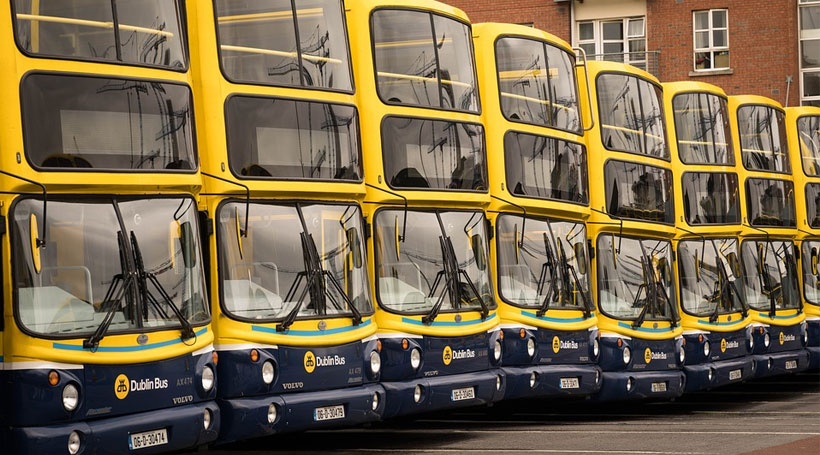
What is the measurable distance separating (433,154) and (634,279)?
17.6ft

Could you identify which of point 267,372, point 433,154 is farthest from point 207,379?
point 433,154

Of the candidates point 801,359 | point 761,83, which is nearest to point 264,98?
point 801,359

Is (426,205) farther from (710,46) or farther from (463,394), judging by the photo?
(710,46)

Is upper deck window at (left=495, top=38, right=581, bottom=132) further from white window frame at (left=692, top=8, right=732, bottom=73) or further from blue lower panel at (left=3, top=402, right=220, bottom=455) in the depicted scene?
white window frame at (left=692, top=8, right=732, bottom=73)

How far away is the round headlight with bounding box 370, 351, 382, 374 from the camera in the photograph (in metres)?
14.1

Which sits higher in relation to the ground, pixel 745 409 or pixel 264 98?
pixel 264 98

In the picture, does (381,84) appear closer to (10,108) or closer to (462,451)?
(462,451)

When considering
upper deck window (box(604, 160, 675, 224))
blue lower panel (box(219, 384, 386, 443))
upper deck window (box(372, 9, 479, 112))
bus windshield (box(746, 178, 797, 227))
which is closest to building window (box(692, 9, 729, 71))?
bus windshield (box(746, 178, 797, 227))

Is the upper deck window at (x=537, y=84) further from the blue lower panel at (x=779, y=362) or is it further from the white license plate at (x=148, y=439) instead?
the white license plate at (x=148, y=439)

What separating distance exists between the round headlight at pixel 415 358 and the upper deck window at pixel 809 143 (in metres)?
13.4

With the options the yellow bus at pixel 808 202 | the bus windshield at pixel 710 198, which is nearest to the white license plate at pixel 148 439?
the bus windshield at pixel 710 198

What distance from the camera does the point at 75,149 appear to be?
11.0m

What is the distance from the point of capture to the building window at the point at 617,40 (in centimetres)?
3847

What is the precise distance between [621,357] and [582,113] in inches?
132
